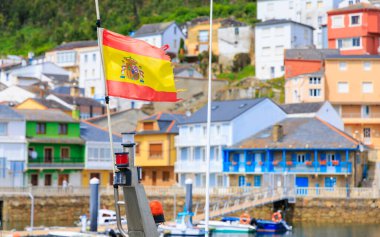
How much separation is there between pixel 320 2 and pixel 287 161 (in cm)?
3648

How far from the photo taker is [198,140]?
211 ft

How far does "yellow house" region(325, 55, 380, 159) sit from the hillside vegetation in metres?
32.2

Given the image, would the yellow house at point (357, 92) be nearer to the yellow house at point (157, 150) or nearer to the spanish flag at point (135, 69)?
the yellow house at point (157, 150)

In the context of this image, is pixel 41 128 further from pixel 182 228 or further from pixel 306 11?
pixel 306 11

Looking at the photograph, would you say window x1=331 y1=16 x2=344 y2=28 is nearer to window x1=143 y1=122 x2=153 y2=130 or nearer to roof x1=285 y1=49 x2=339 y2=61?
roof x1=285 y1=49 x2=339 y2=61

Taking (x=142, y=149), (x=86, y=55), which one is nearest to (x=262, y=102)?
(x=142, y=149)

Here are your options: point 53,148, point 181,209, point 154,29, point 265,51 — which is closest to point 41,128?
point 53,148

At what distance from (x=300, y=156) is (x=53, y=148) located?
18.0 meters

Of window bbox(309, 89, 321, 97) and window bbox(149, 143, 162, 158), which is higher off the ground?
window bbox(309, 89, 321, 97)

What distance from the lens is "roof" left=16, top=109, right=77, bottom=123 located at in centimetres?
6288

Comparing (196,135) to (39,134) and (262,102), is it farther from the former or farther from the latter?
(39,134)

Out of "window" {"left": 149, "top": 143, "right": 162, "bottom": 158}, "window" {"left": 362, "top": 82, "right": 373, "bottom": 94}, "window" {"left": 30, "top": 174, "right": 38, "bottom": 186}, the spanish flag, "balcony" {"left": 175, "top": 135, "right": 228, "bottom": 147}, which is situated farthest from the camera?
"window" {"left": 362, "top": 82, "right": 373, "bottom": 94}

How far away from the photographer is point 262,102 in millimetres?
Result: 63906

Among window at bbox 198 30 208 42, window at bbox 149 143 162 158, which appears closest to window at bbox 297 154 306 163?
window at bbox 149 143 162 158
